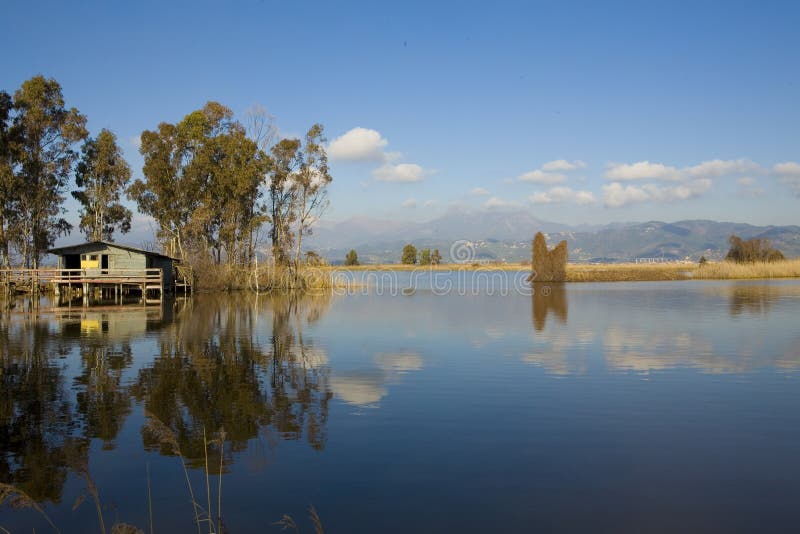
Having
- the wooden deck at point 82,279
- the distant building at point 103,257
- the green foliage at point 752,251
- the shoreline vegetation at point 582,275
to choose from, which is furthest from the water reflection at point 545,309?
the green foliage at point 752,251

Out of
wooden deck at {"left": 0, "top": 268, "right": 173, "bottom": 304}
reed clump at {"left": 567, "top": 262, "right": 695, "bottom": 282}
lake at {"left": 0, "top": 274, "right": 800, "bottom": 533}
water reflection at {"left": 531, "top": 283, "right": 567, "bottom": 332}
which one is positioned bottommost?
lake at {"left": 0, "top": 274, "right": 800, "bottom": 533}

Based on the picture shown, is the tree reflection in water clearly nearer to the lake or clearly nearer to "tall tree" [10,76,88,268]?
the lake

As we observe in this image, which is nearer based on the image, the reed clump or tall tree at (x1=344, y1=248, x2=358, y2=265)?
the reed clump

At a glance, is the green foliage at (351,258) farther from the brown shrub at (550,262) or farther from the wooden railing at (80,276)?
the wooden railing at (80,276)

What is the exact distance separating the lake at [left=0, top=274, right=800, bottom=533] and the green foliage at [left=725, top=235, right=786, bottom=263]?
179 ft

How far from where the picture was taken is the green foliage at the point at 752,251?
231ft

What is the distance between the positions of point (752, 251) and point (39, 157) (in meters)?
68.9

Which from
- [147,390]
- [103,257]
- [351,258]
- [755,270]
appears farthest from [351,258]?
[147,390]

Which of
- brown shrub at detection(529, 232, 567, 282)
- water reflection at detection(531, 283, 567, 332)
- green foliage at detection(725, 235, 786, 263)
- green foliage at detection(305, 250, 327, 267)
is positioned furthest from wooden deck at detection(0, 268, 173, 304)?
green foliage at detection(725, 235, 786, 263)

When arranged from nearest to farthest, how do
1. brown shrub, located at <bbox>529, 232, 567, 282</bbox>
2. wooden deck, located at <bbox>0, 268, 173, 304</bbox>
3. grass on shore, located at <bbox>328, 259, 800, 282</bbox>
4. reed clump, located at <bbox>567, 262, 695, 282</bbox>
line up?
1. wooden deck, located at <bbox>0, 268, 173, 304</bbox>
2. grass on shore, located at <bbox>328, 259, 800, 282</bbox>
3. brown shrub, located at <bbox>529, 232, 567, 282</bbox>
4. reed clump, located at <bbox>567, 262, 695, 282</bbox>

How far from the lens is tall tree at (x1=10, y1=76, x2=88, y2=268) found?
47.3 m

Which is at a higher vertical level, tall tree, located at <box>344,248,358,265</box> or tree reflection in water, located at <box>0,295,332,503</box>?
tall tree, located at <box>344,248,358,265</box>

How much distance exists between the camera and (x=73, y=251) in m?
45.7

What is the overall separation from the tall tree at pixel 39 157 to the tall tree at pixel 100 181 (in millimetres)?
2594
